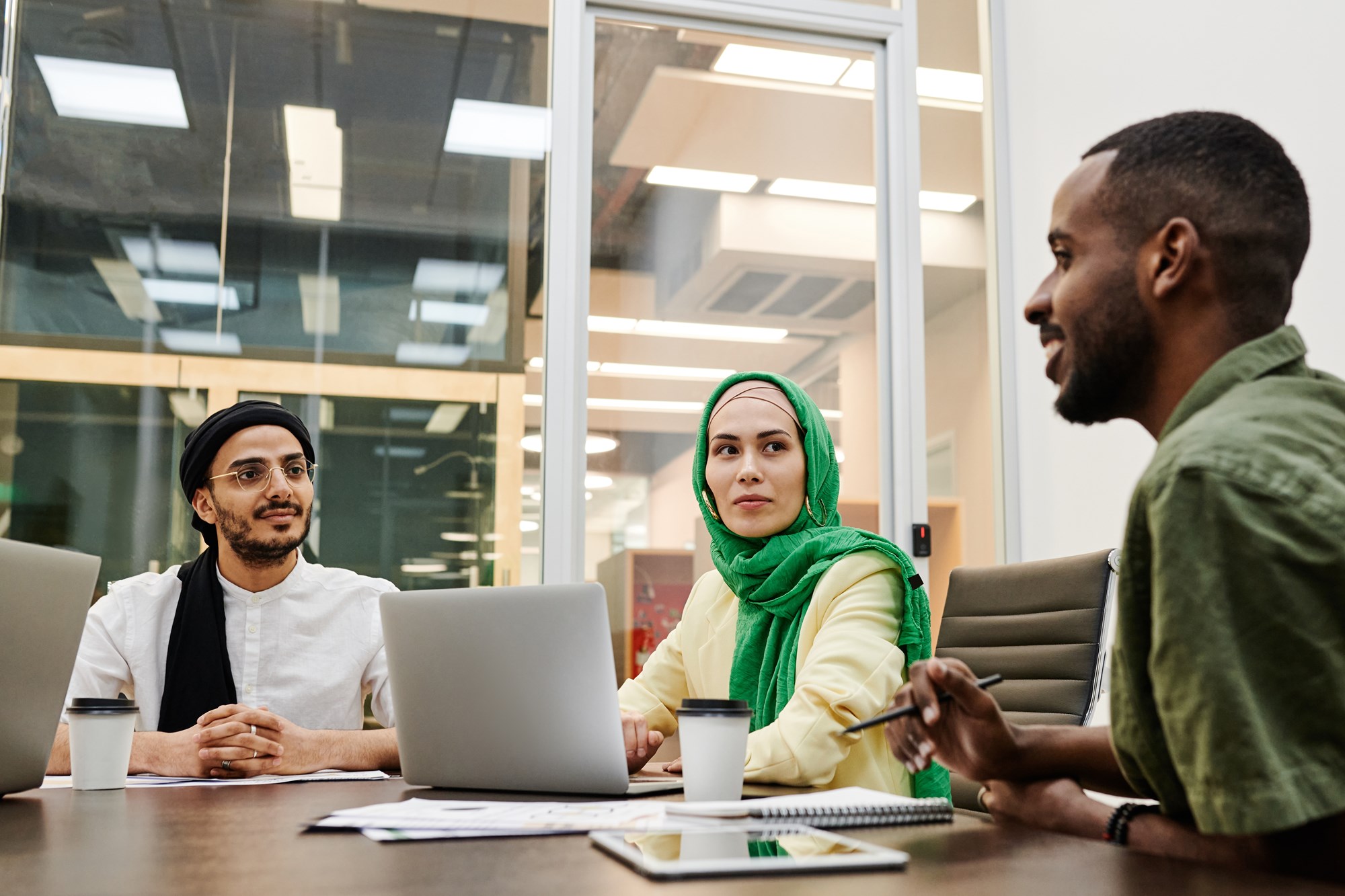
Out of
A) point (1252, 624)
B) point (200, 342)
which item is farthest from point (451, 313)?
point (1252, 624)

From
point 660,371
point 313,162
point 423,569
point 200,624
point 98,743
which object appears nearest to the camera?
point 98,743

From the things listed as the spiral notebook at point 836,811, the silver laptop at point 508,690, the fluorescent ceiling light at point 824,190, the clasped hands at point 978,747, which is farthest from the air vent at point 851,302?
the spiral notebook at point 836,811

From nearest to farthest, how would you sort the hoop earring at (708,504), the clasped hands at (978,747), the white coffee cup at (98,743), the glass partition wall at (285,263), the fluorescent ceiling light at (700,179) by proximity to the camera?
1. the clasped hands at (978,747)
2. the white coffee cup at (98,743)
3. the hoop earring at (708,504)
4. the glass partition wall at (285,263)
5. the fluorescent ceiling light at (700,179)

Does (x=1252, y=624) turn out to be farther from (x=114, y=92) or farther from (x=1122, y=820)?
(x=114, y=92)

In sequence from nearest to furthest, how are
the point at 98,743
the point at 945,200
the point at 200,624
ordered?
the point at 98,743, the point at 200,624, the point at 945,200

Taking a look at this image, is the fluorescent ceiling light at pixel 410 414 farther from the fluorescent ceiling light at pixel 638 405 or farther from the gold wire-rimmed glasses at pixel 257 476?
the gold wire-rimmed glasses at pixel 257 476

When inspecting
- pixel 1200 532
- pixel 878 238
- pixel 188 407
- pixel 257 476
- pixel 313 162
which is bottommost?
pixel 1200 532

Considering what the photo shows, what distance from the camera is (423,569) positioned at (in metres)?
3.15

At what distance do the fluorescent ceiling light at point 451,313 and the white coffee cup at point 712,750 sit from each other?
231cm

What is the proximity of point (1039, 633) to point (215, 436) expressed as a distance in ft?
5.20

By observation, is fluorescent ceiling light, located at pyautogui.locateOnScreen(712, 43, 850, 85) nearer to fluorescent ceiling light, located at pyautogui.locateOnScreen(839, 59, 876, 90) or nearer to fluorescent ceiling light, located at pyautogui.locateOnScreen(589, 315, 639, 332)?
fluorescent ceiling light, located at pyautogui.locateOnScreen(839, 59, 876, 90)

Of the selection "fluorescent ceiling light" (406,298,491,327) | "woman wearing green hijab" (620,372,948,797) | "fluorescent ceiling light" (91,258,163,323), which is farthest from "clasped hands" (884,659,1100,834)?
"fluorescent ceiling light" (91,258,163,323)

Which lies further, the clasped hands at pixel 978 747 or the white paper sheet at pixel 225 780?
the white paper sheet at pixel 225 780

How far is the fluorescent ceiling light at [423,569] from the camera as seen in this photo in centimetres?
314
